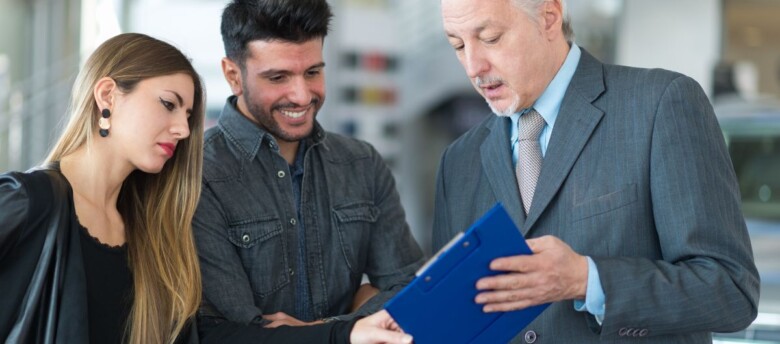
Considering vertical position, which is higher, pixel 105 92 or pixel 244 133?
pixel 105 92

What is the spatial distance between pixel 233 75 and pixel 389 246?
2.00 ft

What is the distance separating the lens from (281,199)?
2.47 m

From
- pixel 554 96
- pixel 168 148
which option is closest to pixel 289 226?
pixel 168 148

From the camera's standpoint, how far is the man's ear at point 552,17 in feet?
7.18

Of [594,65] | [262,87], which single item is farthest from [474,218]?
[262,87]

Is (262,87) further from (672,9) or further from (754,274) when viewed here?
(672,9)

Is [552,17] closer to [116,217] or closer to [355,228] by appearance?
[355,228]

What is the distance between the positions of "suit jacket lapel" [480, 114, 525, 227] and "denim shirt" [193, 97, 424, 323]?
15.8 inches

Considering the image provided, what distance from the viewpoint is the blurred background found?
5.00m

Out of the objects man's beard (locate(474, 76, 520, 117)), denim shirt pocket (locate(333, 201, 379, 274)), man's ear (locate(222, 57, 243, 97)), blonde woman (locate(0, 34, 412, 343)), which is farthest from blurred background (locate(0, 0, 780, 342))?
man's beard (locate(474, 76, 520, 117))

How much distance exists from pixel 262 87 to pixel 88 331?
2.48 ft

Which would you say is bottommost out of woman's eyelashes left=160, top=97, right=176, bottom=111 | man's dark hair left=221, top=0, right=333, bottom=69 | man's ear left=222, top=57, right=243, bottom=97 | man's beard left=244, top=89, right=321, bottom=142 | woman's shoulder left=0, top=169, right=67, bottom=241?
woman's shoulder left=0, top=169, right=67, bottom=241

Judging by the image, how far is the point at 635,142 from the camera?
206 centimetres

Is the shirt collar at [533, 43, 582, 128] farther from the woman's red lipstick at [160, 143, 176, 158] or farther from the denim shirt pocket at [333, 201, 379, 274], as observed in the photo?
the woman's red lipstick at [160, 143, 176, 158]
